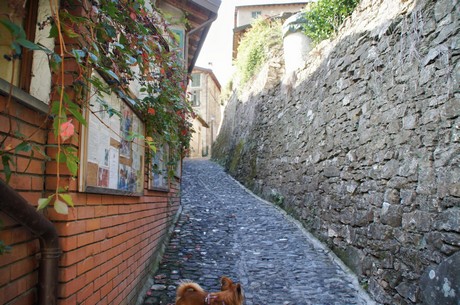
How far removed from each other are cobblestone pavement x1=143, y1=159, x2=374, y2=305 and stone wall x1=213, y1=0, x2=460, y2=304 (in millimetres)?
376

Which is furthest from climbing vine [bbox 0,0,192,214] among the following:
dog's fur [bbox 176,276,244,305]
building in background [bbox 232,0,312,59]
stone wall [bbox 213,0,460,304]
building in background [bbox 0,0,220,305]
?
building in background [bbox 232,0,312,59]

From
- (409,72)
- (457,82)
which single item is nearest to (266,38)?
(409,72)

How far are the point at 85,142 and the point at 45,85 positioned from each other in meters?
0.43

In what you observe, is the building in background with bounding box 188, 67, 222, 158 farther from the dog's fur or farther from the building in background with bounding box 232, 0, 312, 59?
the dog's fur

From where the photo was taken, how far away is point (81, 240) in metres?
2.16

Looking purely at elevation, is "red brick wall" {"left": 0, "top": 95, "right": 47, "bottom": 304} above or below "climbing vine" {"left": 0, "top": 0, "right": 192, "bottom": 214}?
below

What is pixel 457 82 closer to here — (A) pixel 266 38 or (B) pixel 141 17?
(B) pixel 141 17

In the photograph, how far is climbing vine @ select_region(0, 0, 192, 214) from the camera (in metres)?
1.37

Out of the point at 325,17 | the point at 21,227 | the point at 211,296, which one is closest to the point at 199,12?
the point at 325,17

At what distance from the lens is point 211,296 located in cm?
280

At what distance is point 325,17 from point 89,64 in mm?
6792

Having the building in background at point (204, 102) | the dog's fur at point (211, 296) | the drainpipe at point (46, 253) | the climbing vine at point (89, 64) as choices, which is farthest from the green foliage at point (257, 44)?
the building in background at point (204, 102)

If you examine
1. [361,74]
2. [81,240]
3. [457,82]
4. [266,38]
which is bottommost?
[81,240]

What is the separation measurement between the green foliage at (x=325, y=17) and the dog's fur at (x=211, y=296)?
592 centimetres
